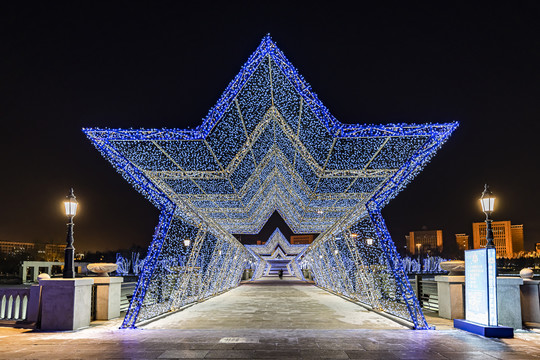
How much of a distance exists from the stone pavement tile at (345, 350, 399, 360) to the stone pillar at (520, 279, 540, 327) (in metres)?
4.92

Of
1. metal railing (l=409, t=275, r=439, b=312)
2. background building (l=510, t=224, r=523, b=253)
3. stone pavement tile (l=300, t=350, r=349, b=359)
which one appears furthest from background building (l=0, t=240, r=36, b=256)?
background building (l=510, t=224, r=523, b=253)

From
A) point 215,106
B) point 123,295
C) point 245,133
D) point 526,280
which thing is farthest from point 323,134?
point 123,295

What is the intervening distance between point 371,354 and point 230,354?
199 centimetres

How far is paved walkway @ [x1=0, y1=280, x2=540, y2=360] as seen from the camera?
21.6ft

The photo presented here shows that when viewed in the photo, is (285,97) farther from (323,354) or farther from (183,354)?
(183,354)

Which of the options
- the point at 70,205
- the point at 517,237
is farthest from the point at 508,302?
the point at 517,237

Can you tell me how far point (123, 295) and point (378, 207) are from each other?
7.14 metres

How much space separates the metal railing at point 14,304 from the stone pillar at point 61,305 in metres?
1.35

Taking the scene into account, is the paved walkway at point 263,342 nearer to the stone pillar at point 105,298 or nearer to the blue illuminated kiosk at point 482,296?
the blue illuminated kiosk at point 482,296

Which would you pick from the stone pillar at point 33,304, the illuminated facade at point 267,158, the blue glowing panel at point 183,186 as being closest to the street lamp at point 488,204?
the illuminated facade at point 267,158

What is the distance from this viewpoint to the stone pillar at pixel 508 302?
30.5 ft

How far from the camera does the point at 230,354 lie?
659 cm

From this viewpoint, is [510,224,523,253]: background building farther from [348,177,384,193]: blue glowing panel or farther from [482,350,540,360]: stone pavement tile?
[482,350,540,360]: stone pavement tile

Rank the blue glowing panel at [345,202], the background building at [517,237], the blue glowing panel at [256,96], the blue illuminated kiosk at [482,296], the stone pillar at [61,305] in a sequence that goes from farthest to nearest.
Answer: the background building at [517,237]
the blue glowing panel at [345,202]
the stone pillar at [61,305]
the blue illuminated kiosk at [482,296]
the blue glowing panel at [256,96]
